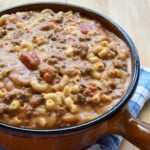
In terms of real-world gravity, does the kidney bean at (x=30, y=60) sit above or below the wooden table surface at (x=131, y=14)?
below

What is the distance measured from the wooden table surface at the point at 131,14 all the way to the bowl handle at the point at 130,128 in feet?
1.73

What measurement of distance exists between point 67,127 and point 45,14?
0.48 m

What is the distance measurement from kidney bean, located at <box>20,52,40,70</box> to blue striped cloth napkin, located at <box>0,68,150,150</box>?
0.76ft

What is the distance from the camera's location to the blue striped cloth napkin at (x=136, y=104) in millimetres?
1191

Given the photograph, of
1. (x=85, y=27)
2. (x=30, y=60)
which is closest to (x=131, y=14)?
(x=85, y=27)

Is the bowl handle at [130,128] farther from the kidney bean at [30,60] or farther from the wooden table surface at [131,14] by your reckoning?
the wooden table surface at [131,14]

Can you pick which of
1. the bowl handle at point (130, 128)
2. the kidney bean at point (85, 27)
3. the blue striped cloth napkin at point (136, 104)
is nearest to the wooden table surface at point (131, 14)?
the blue striped cloth napkin at point (136, 104)

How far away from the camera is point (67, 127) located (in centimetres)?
100

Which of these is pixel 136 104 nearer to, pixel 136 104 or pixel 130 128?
pixel 136 104

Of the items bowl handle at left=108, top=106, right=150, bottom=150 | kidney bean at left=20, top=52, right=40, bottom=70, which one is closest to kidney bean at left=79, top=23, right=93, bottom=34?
kidney bean at left=20, top=52, right=40, bottom=70


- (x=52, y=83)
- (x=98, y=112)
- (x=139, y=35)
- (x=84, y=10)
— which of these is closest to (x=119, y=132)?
(x=98, y=112)

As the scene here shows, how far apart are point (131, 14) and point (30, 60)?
28.5 inches

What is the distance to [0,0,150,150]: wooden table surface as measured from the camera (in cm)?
163

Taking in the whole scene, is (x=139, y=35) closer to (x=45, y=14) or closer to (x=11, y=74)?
(x=45, y=14)
